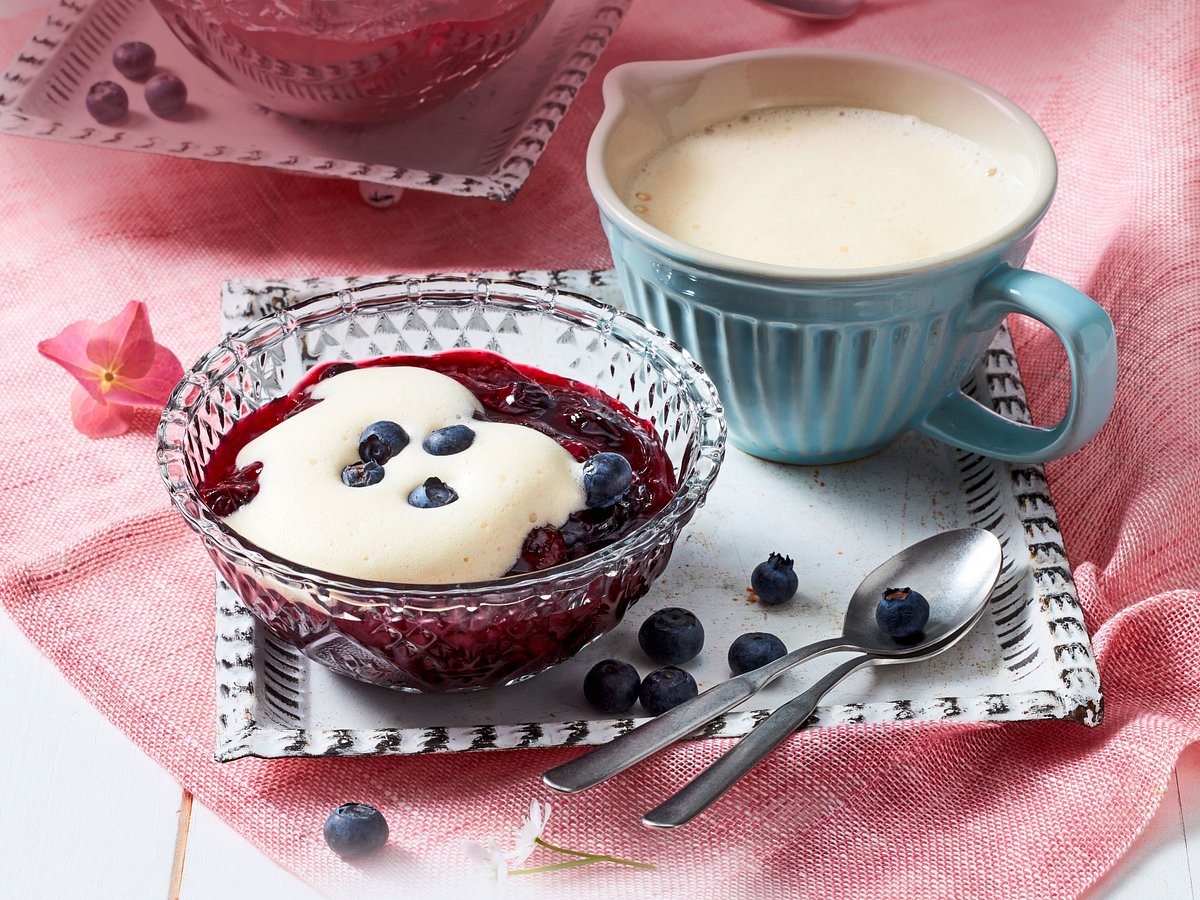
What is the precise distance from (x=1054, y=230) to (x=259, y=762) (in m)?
1.41

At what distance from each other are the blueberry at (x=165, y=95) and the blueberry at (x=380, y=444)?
3.32 feet

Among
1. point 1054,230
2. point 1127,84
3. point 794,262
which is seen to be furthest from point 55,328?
point 1127,84

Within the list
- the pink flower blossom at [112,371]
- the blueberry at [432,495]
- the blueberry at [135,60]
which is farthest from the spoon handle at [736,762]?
the blueberry at [135,60]

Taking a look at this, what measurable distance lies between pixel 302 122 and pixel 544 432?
95 cm

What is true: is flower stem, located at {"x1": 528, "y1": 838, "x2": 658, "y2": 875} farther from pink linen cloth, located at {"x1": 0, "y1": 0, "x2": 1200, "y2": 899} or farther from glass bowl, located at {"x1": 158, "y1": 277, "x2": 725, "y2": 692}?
glass bowl, located at {"x1": 158, "y1": 277, "x2": 725, "y2": 692}

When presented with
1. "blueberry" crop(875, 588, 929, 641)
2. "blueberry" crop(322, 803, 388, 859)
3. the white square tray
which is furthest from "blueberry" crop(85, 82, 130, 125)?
"blueberry" crop(875, 588, 929, 641)

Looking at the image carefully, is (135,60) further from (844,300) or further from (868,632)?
(868,632)

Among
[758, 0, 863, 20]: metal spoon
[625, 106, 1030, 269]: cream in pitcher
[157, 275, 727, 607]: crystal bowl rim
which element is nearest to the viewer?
[157, 275, 727, 607]: crystal bowl rim

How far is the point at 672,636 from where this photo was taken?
4.53 feet

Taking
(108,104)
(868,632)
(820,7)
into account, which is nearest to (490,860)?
(868,632)

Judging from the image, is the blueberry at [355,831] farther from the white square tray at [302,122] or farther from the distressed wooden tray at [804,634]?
the white square tray at [302,122]

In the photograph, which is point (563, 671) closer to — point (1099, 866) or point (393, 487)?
point (393, 487)

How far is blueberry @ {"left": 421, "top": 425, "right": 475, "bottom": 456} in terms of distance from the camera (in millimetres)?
1330

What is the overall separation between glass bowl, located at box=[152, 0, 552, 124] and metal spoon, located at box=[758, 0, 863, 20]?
0.71 metres
